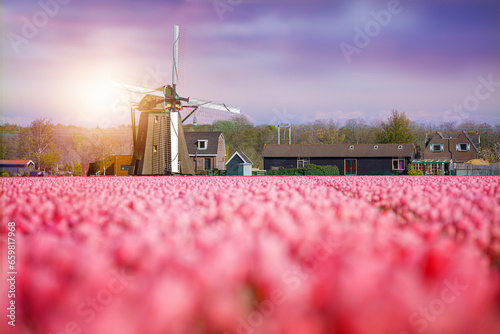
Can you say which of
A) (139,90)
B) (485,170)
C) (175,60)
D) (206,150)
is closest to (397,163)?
(485,170)

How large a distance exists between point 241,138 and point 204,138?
81.5 ft

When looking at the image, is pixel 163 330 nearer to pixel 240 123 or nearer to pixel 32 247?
pixel 32 247

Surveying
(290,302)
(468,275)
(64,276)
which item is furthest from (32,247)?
(468,275)

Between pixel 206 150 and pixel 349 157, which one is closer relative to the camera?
pixel 349 157

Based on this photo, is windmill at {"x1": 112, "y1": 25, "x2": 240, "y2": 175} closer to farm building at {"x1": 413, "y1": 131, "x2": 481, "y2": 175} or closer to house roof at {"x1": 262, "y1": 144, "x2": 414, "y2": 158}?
house roof at {"x1": 262, "y1": 144, "x2": 414, "y2": 158}

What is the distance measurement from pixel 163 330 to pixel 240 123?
3222 inches

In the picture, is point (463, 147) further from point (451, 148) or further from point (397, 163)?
point (397, 163)

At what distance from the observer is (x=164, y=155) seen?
26531 mm

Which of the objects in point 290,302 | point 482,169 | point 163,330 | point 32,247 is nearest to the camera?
point 163,330

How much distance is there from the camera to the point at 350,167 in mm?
48844

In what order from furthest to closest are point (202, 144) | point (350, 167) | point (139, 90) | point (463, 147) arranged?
point (463, 147)
point (202, 144)
point (350, 167)
point (139, 90)

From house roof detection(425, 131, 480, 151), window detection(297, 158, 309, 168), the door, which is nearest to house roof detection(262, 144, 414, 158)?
window detection(297, 158, 309, 168)

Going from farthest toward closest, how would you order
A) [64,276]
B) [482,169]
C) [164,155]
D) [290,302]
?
[482,169], [164,155], [64,276], [290,302]

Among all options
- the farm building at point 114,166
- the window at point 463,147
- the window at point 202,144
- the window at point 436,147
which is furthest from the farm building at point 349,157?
the farm building at point 114,166
